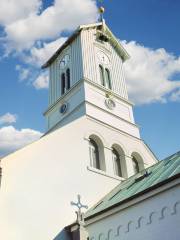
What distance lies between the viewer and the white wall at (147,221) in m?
11.1

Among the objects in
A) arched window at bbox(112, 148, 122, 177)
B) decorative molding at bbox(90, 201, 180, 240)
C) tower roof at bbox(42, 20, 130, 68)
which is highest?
tower roof at bbox(42, 20, 130, 68)

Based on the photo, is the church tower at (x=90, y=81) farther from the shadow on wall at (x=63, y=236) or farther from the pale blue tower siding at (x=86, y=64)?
the shadow on wall at (x=63, y=236)

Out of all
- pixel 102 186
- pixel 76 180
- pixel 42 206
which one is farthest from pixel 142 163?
pixel 42 206

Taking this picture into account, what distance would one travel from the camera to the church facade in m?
13.2

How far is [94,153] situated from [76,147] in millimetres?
1923

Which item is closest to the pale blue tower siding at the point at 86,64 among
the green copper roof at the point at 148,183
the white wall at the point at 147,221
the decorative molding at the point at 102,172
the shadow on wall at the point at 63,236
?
the decorative molding at the point at 102,172

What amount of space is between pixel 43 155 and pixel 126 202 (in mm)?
4561

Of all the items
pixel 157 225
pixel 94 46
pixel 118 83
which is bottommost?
pixel 157 225

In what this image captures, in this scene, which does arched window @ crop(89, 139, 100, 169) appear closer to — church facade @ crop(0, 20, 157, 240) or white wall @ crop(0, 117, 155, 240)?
church facade @ crop(0, 20, 157, 240)

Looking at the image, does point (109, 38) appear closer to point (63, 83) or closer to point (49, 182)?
point (63, 83)

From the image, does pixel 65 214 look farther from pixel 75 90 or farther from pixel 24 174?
pixel 75 90

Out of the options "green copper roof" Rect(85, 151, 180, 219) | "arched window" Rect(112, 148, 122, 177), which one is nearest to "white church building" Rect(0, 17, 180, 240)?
"arched window" Rect(112, 148, 122, 177)

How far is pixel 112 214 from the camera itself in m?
13.3

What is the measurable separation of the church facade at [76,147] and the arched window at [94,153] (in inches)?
2.4
